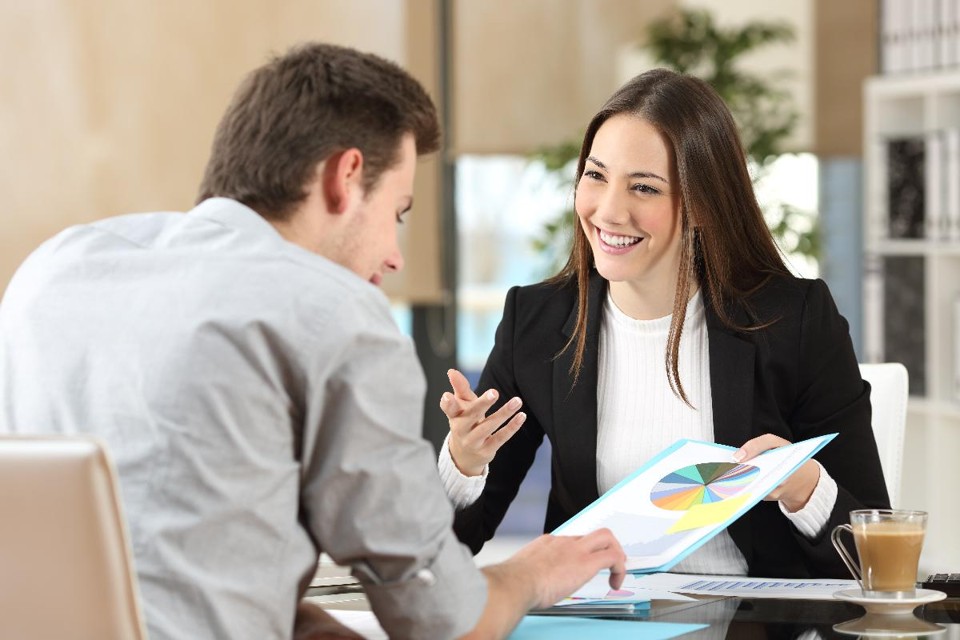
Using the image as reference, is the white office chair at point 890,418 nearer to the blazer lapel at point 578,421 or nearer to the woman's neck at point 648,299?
the woman's neck at point 648,299

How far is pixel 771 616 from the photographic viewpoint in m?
1.50

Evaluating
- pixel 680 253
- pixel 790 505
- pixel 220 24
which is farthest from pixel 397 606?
pixel 220 24

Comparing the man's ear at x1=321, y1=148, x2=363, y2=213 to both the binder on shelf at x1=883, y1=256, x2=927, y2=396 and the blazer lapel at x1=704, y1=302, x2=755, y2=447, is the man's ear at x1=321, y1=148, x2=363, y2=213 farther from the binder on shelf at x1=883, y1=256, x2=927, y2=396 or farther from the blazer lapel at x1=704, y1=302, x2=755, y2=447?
the binder on shelf at x1=883, y1=256, x2=927, y2=396

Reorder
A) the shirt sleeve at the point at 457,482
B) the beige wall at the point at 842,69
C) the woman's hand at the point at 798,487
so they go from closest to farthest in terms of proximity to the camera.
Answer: the woman's hand at the point at 798,487 → the shirt sleeve at the point at 457,482 → the beige wall at the point at 842,69

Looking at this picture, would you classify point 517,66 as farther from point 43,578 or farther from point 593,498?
point 43,578

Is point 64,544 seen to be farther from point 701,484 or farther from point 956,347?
point 956,347

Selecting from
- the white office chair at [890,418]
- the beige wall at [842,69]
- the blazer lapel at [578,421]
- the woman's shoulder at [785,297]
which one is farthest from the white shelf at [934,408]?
the blazer lapel at [578,421]

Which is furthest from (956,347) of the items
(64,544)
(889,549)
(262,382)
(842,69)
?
(64,544)

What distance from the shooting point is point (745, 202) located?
2.12 metres

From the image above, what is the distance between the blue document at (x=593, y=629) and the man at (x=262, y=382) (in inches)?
5.8

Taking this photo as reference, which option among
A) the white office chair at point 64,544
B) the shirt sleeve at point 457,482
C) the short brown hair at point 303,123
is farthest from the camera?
the shirt sleeve at point 457,482

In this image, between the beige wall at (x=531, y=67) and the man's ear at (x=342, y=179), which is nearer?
the man's ear at (x=342, y=179)

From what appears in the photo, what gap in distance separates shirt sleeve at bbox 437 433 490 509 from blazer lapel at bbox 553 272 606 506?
209 millimetres

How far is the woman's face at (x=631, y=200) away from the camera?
6.88 ft
